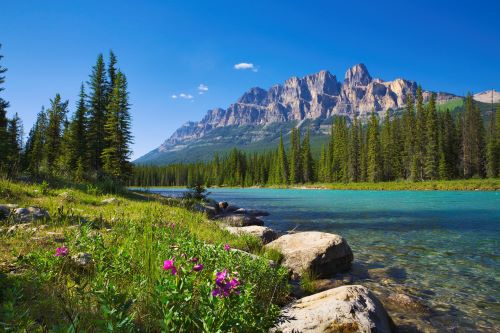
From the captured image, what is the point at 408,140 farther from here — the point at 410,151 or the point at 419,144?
the point at 410,151

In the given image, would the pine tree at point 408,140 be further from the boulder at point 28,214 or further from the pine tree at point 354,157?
the boulder at point 28,214

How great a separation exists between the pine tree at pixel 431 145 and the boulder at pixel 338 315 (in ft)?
247

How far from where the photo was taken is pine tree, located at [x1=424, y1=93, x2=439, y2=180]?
6912cm

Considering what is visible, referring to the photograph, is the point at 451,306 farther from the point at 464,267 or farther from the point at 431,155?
the point at 431,155

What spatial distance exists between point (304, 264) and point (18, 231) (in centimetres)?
687

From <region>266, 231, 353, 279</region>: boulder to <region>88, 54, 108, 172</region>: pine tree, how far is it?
113ft

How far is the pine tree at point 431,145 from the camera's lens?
6912cm

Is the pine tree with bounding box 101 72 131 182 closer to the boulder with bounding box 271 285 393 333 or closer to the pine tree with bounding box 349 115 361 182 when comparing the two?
the boulder with bounding box 271 285 393 333

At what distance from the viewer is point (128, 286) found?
3.96m

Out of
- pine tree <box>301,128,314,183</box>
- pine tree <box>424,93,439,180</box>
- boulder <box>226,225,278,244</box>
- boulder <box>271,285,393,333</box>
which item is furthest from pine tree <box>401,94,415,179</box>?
boulder <box>271,285,393,333</box>

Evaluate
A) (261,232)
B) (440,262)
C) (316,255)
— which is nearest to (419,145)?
(440,262)

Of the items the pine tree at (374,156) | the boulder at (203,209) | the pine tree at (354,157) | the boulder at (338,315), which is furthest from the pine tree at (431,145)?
the boulder at (338,315)

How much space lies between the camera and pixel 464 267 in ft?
30.1

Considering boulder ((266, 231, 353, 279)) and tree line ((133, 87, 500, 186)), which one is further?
tree line ((133, 87, 500, 186))
